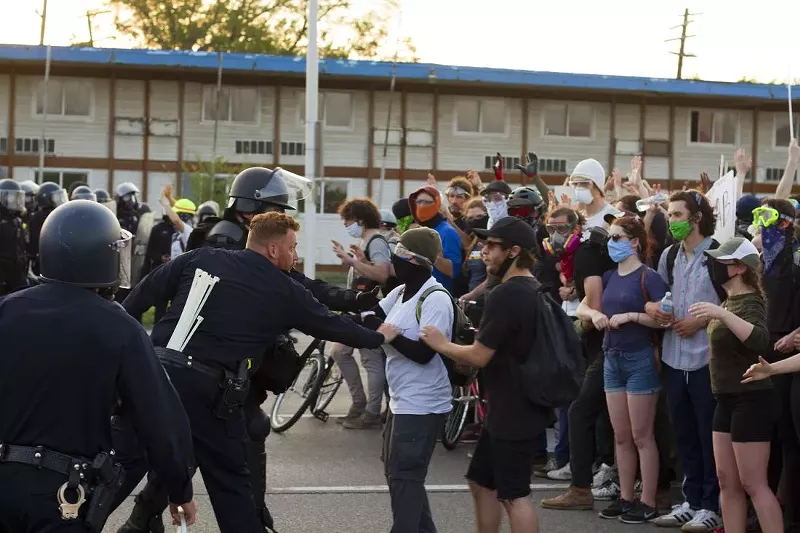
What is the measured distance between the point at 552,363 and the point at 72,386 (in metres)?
3.04

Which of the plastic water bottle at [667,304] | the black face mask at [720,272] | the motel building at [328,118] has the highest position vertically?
the motel building at [328,118]

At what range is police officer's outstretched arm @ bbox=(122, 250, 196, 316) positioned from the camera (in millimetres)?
6585

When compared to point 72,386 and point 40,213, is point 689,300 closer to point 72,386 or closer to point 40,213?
point 72,386

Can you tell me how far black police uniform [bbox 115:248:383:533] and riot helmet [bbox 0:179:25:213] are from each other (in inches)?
420

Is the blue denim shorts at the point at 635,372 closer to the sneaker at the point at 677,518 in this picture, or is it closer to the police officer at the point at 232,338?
the sneaker at the point at 677,518

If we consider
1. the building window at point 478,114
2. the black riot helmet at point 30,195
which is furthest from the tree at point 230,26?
the black riot helmet at point 30,195

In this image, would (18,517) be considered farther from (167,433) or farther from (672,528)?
(672,528)

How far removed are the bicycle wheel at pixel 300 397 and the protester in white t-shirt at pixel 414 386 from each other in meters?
4.58

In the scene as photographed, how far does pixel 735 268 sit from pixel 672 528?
2.03 metres

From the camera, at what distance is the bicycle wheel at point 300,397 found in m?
11.6

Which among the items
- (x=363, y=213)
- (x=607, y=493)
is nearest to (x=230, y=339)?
(x=607, y=493)

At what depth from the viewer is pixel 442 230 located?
36.7ft

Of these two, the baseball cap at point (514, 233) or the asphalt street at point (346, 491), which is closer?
the baseball cap at point (514, 233)

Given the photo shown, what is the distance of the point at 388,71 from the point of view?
1570 inches
